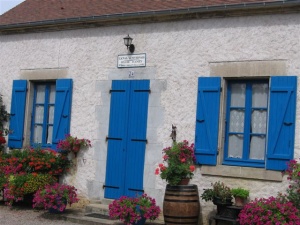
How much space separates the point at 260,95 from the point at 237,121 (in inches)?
23.1

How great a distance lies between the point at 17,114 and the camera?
11.7m

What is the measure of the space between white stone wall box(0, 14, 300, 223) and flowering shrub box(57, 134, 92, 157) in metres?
0.15

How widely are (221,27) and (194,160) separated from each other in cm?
233

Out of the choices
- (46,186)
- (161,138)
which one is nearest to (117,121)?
(161,138)

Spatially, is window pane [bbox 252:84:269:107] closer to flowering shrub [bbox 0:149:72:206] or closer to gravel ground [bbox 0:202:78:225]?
gravel ground [bbox 0:202:78:225]

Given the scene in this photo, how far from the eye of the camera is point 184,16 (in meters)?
9.52

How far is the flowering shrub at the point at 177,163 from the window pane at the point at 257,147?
3.26 ft

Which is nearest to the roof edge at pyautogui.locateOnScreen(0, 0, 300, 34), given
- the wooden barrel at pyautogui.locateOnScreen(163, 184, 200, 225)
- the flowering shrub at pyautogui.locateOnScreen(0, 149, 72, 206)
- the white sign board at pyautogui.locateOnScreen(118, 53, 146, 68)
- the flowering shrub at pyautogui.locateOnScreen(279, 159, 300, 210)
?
the white sign board at pyautogui.locateOnScreen(118, 53, 146, 68)

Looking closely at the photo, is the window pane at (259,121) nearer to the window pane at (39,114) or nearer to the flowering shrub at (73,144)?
the flowering shrub at (73,144)

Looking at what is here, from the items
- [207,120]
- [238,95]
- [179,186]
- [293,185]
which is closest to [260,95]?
[238,95]

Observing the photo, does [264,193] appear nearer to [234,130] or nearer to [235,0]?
[234,130]

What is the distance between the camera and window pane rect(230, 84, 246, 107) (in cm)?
902

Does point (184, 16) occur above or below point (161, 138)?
above

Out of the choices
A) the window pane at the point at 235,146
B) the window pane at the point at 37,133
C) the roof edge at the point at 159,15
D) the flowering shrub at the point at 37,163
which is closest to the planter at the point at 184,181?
the window pane at the point at 235,146
